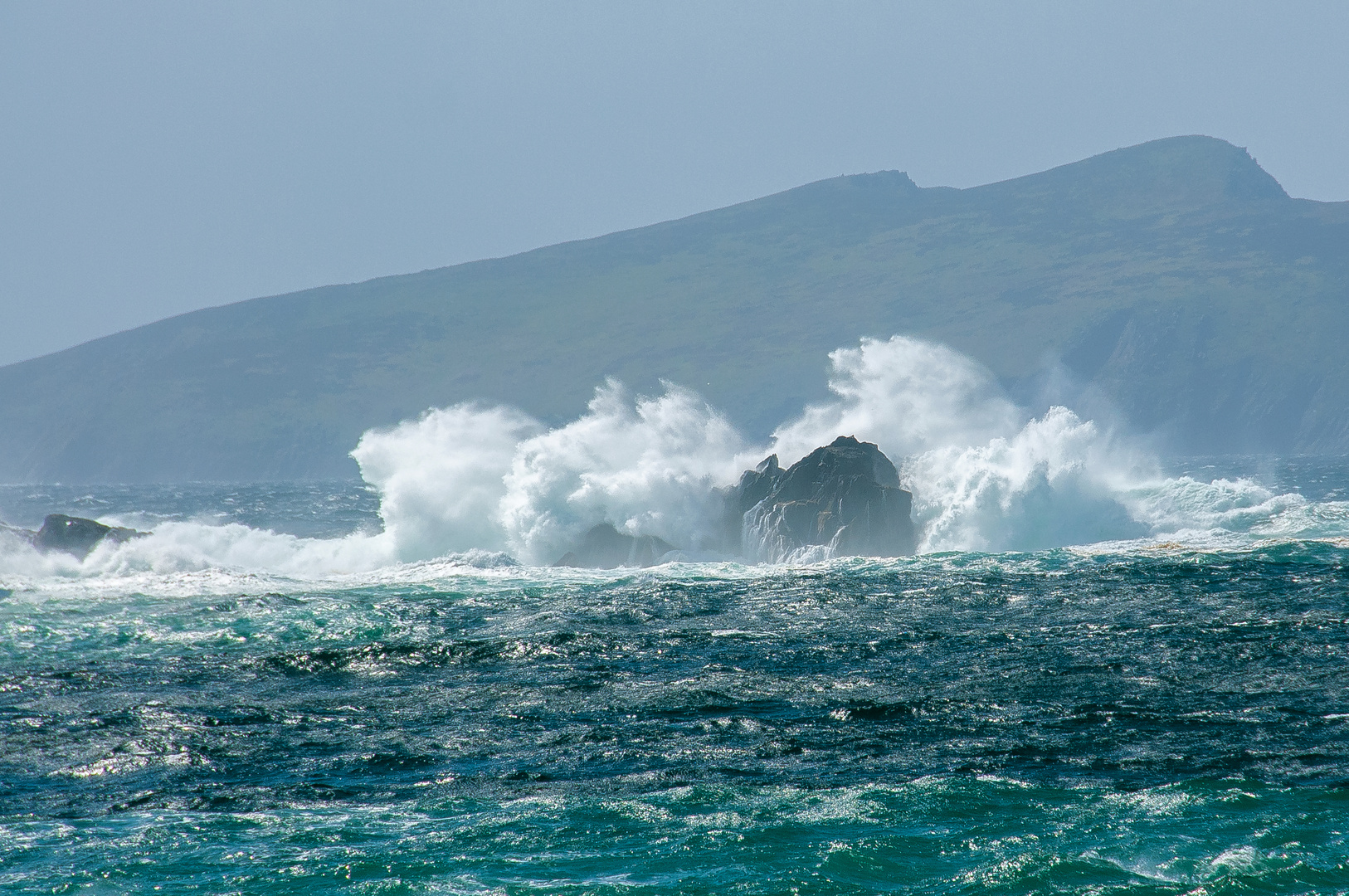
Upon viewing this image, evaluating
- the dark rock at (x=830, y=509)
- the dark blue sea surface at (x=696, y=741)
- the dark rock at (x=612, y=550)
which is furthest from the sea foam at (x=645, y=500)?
the dark blue sea surface at (x=696, y=741)

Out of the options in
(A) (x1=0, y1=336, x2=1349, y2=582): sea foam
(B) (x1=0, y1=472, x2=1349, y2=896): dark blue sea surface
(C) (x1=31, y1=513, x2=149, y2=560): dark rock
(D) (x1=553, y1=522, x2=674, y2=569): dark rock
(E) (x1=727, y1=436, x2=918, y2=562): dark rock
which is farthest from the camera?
(D) (x1=553, y1=522, x2=674, y2=569): dark rock

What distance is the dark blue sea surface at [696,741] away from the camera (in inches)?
443

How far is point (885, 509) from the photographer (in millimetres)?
41500

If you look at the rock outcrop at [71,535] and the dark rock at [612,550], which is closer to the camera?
the rock outcrop at [71,535]

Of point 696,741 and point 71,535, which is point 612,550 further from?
point 696,741

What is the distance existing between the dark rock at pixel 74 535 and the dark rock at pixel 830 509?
76.7 feet

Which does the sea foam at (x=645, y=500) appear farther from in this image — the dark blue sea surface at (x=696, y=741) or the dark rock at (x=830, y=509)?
the dark blue sea surface at (x=696, y=741)

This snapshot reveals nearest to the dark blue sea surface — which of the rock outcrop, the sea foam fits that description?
the sea foam

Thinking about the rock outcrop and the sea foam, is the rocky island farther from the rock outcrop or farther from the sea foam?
the rock outcrop

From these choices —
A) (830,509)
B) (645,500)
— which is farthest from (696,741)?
(645,500)

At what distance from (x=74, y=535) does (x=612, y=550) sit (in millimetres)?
19993

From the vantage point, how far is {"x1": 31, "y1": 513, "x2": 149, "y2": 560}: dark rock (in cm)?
4122

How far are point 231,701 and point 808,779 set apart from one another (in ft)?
33.0

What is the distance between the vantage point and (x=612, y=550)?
43438 millimetres
